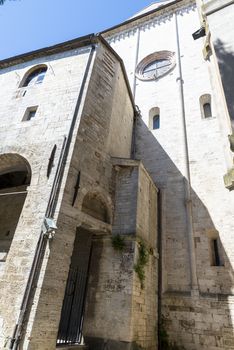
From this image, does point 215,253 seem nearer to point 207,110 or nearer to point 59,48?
point 207,110

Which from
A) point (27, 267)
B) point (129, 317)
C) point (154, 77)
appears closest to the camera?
point (27, 267)

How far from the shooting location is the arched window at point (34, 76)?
10648mm

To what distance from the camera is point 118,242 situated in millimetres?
7344

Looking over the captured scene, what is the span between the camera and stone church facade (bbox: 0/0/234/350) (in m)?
5.87

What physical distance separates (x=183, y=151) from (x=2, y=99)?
7.81 metres

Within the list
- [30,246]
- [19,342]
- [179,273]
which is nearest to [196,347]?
[179,273]

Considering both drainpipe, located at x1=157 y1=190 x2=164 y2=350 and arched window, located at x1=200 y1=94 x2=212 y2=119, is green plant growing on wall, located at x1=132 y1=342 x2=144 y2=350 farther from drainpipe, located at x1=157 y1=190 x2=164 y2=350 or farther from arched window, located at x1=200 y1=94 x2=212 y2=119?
arched window, located at x1=200 y1=94 x2=212 y2=119

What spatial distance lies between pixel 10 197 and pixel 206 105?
32.8 ft

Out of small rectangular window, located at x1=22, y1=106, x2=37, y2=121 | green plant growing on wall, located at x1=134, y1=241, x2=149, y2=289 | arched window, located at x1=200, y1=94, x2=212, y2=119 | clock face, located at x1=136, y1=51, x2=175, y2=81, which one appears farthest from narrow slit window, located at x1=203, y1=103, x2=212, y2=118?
small rectangular window, located at x1=22, y1=106, x2=37, y2=121

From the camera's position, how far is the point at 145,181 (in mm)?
9047

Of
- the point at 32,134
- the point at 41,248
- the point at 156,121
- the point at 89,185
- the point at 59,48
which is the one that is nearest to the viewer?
the point at 41,248

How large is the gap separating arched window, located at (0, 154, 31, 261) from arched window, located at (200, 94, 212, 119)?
27.6 ft

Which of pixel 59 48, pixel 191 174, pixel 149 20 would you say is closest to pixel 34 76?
pixel 59 48

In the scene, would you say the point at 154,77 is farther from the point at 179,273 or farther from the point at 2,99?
the point at 179,273
